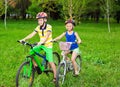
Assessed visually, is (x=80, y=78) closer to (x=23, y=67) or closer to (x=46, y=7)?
(x=23, y=67)

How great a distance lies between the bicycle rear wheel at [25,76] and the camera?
7938 millimetres

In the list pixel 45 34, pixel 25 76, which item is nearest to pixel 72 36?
pixel 45 34

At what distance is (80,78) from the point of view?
9414 millimetres

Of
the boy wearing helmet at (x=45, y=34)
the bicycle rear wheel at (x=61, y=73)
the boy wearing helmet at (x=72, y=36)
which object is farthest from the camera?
the boy wearing helmet at (x=72, y=36)

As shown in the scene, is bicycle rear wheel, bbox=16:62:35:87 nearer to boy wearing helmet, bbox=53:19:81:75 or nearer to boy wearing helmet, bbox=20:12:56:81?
boy wearing helmet, bbox=20:12:56:81

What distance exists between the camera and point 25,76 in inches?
318

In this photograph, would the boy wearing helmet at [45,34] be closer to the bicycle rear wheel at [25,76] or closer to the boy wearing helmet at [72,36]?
the bicycle rear wheel at [25,76]

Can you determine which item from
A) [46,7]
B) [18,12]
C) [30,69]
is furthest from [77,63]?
[18,12]

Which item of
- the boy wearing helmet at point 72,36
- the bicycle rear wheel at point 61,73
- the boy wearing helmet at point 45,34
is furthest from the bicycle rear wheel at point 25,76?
the boy wearing helmet at point 72,36

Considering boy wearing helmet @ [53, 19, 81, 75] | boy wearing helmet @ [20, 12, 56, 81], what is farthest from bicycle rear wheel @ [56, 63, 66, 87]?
boy wearing helmet @ [53, 19, 81, 75]

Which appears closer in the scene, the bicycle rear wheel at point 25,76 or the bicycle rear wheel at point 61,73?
the bicycle rear wheel at point 25,76

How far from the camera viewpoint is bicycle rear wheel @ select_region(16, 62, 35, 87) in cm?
794

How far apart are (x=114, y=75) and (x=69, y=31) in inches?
72.6

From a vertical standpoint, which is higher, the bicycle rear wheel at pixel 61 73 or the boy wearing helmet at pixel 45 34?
the boy wearing helmet at pixel 45 34
